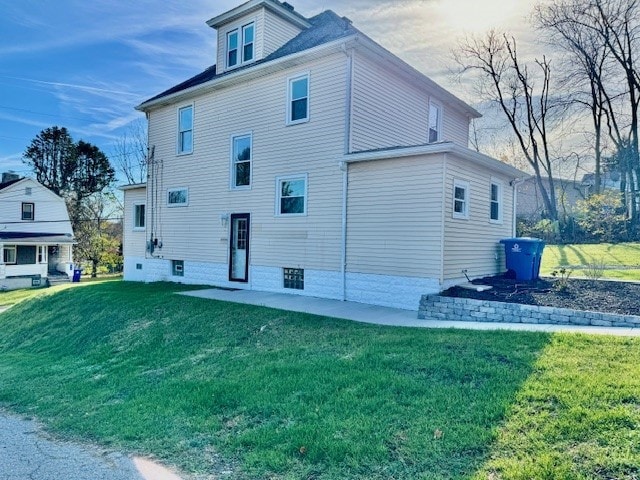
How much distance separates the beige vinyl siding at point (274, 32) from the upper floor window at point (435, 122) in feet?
17.0

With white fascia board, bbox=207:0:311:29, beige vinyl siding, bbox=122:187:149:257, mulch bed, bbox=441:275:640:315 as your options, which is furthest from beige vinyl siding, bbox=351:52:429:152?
beige vinyl siding, bbox=122:187:149:257

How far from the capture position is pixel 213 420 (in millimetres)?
4621

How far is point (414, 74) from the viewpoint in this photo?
501 inches

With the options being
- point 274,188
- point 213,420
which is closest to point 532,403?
point 213,420

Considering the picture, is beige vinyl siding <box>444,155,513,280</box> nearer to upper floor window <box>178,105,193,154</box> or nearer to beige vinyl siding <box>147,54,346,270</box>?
beige vinyl siding <box>147,54,346,270</box>

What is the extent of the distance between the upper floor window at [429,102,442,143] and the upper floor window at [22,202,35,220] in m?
30.9

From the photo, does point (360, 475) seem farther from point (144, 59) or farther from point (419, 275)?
point (144, 59)

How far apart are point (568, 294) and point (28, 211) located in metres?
35.9

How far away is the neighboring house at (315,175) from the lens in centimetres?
990

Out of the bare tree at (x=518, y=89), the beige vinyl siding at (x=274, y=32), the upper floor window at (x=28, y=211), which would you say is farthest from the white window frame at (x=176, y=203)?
the upper floor window at (x=28, y=211)

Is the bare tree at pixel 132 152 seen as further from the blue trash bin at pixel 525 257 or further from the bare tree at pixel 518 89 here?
the blue trash bin at pixel 525 257

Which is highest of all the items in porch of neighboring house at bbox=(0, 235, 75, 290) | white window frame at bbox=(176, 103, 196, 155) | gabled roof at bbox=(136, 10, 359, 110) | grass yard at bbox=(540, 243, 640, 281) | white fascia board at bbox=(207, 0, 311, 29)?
white fascia board at bbox=(207, 0, 311, 29)

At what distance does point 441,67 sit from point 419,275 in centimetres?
2141

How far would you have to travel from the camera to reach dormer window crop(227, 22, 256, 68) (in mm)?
13883
